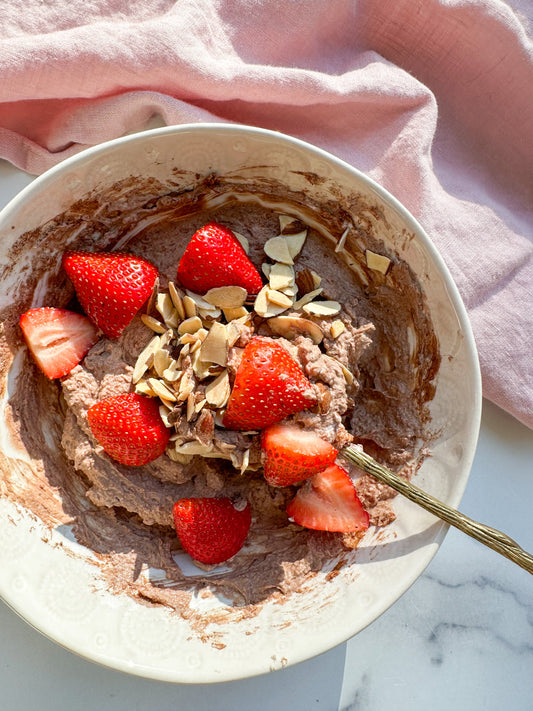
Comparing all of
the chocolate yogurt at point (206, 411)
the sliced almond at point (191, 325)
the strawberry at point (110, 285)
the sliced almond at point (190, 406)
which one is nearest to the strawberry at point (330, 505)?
the chocolate yogurt at point (206, 411)

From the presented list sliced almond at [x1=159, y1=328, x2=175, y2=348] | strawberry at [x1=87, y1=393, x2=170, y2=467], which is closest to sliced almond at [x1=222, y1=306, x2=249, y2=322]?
sliced almond at [x1=159, y1=328, x2=175, y2=348]

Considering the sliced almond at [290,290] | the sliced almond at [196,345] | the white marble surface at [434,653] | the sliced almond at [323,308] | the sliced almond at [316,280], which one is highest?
the sliced almond at [316,280]

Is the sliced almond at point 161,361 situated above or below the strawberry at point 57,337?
above

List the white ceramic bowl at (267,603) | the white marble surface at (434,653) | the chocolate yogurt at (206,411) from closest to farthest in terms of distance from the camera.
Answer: the white ceramic bowl at (267,603)
the chocolate yogurt at (206,411)
the white marble surface at (434,653)

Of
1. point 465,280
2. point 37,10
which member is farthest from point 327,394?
point 37,10

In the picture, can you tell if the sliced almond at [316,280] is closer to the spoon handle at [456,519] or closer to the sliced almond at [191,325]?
the sliced almond at [191,325]

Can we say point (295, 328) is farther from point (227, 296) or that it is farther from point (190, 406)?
point (190, 406)

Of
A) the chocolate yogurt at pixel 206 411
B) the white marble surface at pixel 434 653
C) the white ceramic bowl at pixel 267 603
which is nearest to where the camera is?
the white ceramic bowl at pixel 267 603

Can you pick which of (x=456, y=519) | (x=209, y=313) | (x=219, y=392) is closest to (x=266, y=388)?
(x=219, y=392)
